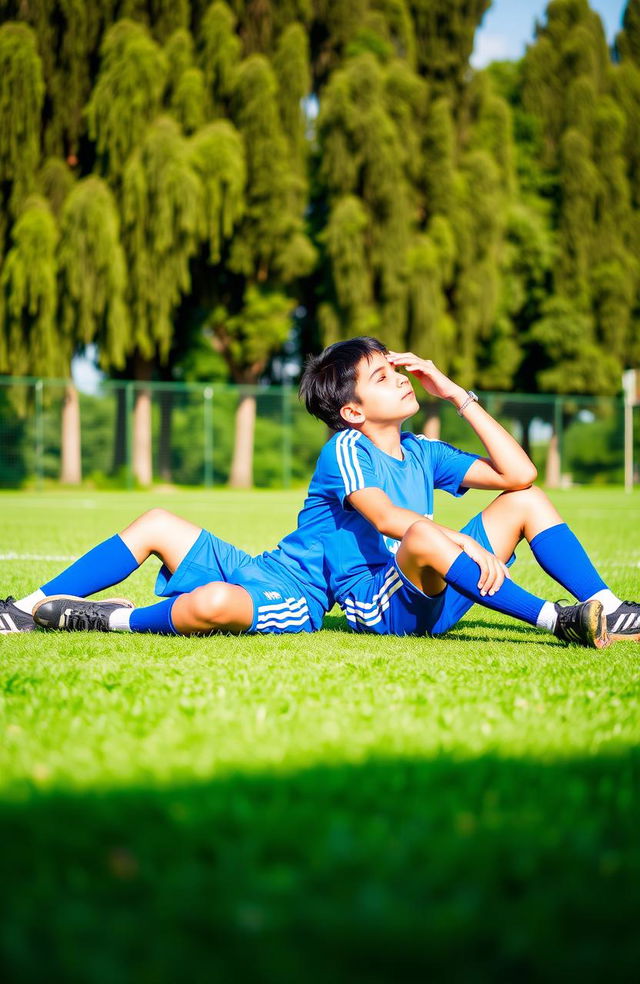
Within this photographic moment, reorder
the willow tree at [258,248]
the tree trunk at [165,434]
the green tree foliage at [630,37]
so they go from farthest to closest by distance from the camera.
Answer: the green tree foliage at [630,37] < the tree trunk at [165,434] < the willow tree at [258,248]

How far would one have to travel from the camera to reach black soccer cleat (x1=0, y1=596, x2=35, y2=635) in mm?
3910

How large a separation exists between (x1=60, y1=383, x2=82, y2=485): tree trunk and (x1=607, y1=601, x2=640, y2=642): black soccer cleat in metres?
22.0

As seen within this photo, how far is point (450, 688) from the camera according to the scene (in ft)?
9.20

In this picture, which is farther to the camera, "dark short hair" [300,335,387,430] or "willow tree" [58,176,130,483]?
"willow tree" [58,176,130,483]

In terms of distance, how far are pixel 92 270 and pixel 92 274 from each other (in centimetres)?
9

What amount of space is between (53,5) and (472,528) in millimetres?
25833

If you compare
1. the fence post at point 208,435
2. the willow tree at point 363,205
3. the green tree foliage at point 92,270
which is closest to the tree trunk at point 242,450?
the fence post at point 208,435

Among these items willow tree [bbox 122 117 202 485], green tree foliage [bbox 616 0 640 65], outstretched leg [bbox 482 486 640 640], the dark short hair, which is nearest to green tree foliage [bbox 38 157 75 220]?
willow tree [bbox 122 117 202 485]

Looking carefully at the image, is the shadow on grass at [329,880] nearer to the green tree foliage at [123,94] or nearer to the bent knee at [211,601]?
the bent knee at [211,601]

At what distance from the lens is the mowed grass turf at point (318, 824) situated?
1190mm

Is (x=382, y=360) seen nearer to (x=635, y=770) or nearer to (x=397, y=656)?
(x=397, y=656)

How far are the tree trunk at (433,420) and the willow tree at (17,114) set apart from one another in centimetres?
1287

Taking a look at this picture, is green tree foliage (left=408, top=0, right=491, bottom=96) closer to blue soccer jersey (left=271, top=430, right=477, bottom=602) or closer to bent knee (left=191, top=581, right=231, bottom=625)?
blue soccer jersey (left=271, top=430, right=477, bottom=602)

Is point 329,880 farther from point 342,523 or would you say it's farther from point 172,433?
point 172,433
